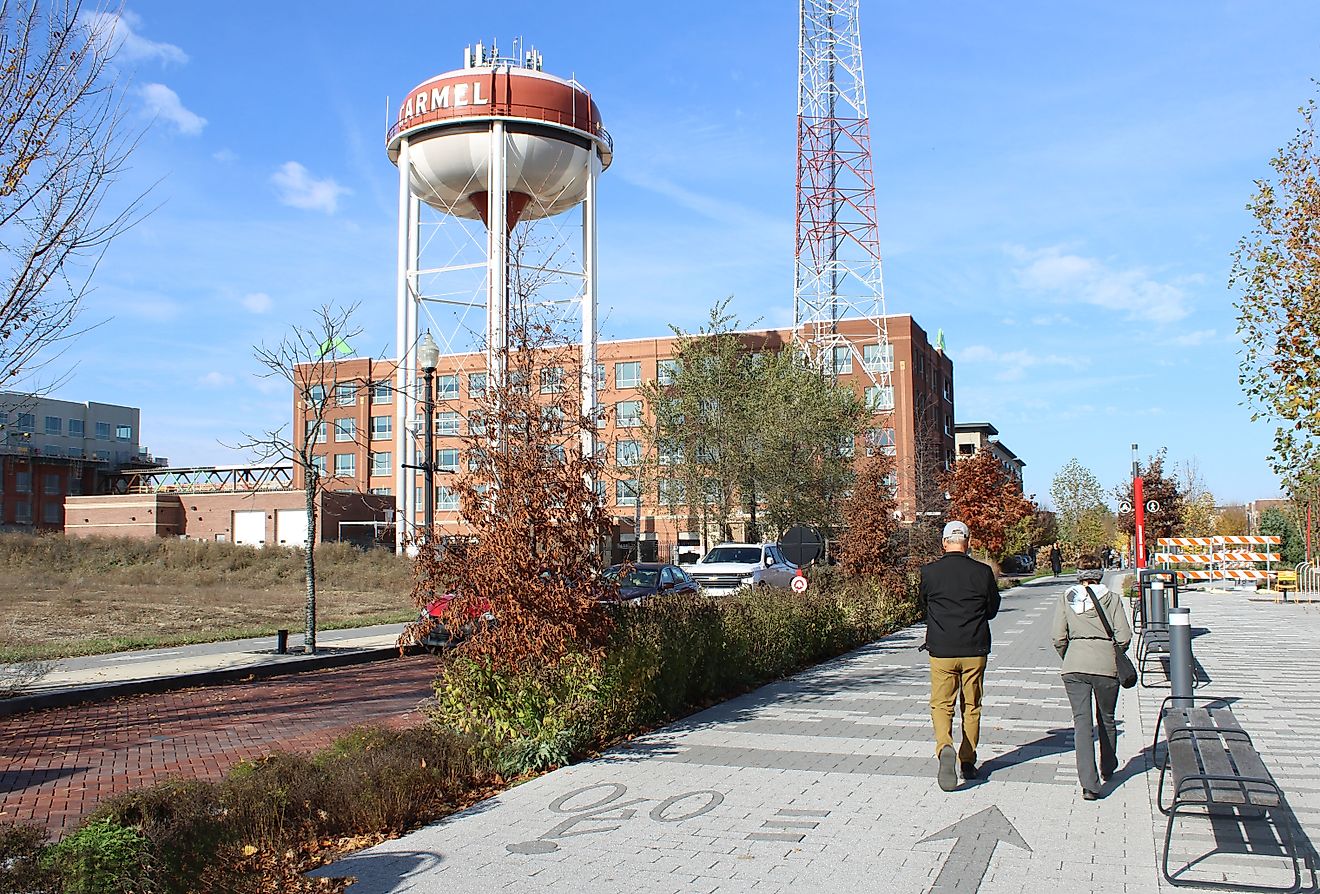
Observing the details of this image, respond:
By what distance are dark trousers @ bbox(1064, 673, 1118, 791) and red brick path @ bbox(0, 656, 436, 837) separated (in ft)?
18.9

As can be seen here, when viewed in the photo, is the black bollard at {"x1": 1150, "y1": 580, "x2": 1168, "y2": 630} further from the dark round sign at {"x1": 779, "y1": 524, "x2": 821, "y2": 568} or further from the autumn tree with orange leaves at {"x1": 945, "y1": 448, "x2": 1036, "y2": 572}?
the autumn tree with orange leaves at {"x1": 945, "y1": 448, "x2": 1036, "y2": 572}

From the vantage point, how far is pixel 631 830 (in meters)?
6.72

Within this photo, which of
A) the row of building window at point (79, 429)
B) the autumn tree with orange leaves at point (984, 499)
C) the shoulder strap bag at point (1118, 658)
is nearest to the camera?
the shoulder strap bag at point (1118, 658)

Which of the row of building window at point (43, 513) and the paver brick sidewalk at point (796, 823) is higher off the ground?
the row of building window at point (43, 513)

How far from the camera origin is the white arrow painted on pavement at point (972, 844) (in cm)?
572

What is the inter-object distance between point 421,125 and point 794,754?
117 feet

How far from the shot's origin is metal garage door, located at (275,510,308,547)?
210 feet

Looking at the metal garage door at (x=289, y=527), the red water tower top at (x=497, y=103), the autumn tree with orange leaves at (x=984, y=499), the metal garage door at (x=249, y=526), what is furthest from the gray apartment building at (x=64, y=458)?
the autumn tree with orange leaves at (x=984, y=499)

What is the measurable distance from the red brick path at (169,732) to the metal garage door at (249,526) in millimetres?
53388

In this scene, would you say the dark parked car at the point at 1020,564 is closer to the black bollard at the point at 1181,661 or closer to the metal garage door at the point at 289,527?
the metal garage door at the point at 289,527

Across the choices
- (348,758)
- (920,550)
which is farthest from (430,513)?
(920,550)

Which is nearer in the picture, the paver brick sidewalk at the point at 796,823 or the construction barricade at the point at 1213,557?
the paver brick sidewalk at the point at 796,823

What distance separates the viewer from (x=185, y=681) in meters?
14.4

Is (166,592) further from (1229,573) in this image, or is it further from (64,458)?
(64,458)
